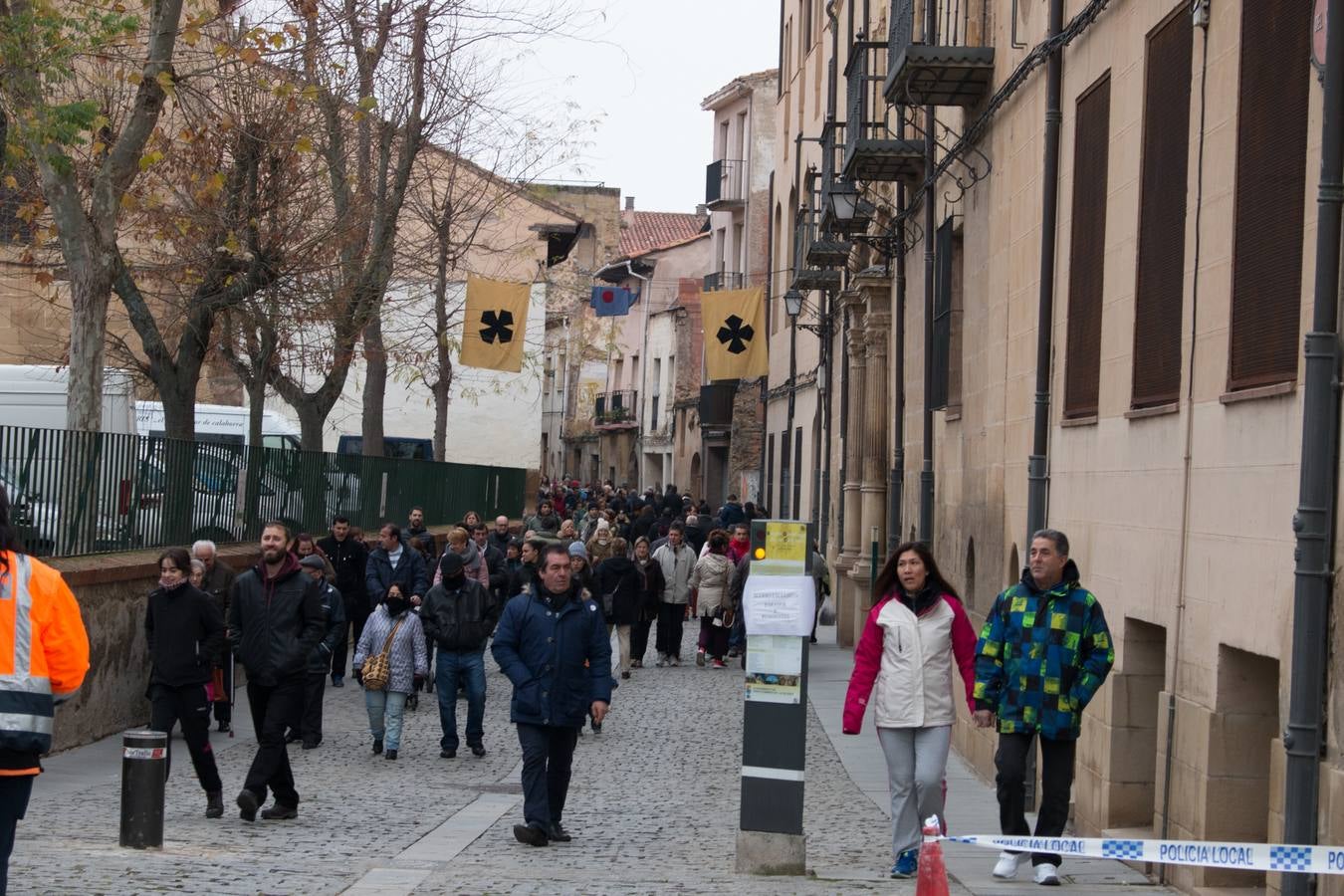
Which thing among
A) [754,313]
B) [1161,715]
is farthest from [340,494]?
[1161,715]

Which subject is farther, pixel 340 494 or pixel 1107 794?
pixel 340 494

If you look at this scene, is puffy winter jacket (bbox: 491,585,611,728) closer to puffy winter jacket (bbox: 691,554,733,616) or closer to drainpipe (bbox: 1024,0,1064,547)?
drainpipe (bbox: 1024,0,1064,547)

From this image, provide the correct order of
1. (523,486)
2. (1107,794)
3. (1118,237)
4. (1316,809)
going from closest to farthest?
(1316,809) → (1107,794) → (1118,237) → (523,486)

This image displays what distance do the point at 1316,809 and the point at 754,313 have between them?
25.5 meters

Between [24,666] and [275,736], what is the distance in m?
4.88

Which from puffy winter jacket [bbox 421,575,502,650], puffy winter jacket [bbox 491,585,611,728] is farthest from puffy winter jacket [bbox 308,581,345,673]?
puffy winter jacket [bbox 491,585,611,728]

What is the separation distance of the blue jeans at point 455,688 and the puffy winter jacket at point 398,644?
8.2 inches

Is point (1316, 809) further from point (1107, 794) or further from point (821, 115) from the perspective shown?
point (821, 115)

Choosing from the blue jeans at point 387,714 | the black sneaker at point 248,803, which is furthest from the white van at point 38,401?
the black sneaker at point 248,803

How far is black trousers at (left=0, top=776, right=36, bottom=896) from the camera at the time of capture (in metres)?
6.16

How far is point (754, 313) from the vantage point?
3241 cm

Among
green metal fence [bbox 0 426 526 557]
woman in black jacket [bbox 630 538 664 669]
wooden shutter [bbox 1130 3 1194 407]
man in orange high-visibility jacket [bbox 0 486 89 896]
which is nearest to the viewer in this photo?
man in orange high-visibility jacket [bbox 0 486 89 896]

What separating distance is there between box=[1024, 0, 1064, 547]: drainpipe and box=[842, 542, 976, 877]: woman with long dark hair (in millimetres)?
3820

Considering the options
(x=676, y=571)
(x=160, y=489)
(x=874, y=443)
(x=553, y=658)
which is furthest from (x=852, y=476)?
(x=553, y=658)
